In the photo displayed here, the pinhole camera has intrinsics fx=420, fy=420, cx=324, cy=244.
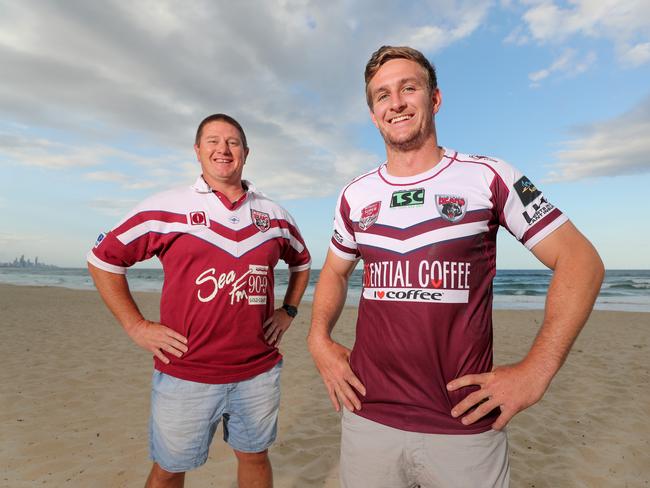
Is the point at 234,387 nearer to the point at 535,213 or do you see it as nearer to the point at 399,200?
the point at 399,200

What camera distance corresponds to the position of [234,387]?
9.42 ft

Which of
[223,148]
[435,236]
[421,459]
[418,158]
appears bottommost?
[421,459]

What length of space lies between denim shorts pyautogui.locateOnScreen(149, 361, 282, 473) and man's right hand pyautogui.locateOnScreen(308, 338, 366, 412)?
42.7 inches

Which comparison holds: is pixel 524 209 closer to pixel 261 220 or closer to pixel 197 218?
pixel 261 220

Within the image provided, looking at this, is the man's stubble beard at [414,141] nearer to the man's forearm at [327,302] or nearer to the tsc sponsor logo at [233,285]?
the man's forearm at [327,302]

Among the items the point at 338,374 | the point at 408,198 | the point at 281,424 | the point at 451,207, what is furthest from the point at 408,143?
the point at 281,424

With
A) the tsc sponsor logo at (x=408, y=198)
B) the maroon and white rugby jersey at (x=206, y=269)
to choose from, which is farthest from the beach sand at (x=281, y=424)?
the tsc sponsor logo at (x=408, y=198)

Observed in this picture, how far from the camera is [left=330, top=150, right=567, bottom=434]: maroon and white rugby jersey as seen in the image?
5.82 ft

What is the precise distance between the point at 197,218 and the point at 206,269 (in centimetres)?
38

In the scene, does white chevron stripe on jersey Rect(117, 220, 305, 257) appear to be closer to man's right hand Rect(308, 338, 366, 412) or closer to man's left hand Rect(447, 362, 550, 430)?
man's right hand Rect(308, 338, 366, 412)

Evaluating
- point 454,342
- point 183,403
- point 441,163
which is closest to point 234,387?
point 183,403

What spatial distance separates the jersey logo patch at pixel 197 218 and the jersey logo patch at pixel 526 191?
203cm

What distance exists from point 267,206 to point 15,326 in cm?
1267

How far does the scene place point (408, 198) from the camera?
75.9 inches
